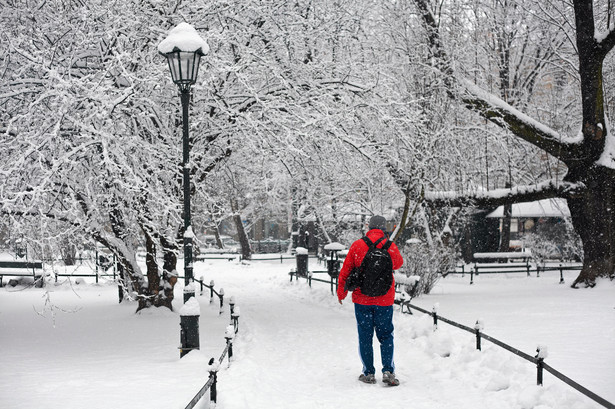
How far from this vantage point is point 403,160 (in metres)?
15.4

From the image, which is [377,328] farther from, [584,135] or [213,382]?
[584,135]

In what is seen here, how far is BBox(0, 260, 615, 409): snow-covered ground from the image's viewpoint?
6.57m

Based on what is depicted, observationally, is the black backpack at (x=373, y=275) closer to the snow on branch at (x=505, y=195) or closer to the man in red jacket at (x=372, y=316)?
the man in red jacket at (x=372, y=316)

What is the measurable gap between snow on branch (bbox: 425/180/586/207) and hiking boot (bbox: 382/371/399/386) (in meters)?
10.6

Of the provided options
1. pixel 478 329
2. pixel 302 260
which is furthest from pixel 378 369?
pixel 302 260

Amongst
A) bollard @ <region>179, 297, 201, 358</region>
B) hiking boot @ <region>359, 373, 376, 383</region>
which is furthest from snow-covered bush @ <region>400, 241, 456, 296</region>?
hiking boot @ <region>359, 373, 376, 383</region>

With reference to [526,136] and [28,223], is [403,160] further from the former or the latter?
[28,223]

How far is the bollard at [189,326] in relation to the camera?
8.43m

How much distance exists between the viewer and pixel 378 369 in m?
8.27

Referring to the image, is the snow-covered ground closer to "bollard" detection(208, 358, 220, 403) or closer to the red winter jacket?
"bollard" detection(208, 358, 220, 403)

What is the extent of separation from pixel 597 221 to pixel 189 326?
12438mm

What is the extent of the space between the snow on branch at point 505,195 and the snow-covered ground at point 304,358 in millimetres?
2865

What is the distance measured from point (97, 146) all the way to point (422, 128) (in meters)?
8.10

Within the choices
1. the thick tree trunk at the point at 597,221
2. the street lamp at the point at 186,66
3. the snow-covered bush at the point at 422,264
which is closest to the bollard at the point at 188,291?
the street lamp at the point at 186,66
